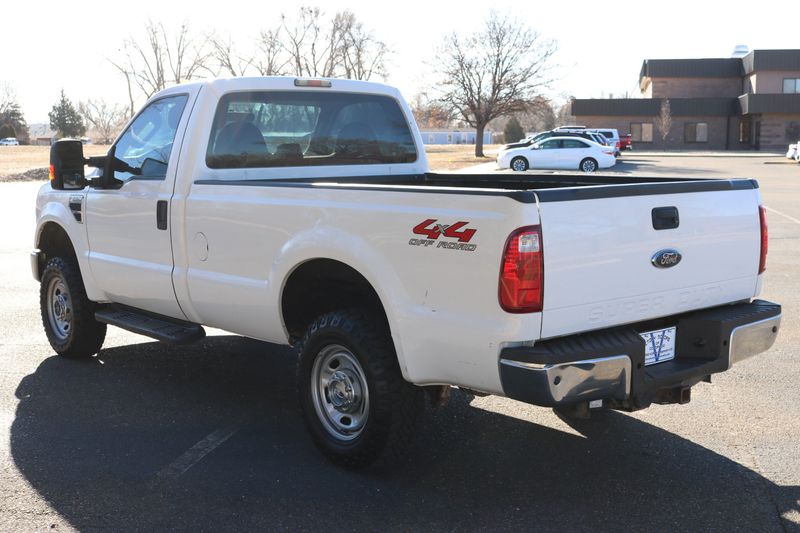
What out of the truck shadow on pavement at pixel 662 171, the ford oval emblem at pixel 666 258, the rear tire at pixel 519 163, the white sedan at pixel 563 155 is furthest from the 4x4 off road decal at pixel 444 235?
the rear tire at pixel 519 163

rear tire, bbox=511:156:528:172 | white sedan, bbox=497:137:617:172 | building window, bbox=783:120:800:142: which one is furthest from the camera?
building window, bbox=783:120:800:142

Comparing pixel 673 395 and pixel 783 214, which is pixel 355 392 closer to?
pixel 673 395

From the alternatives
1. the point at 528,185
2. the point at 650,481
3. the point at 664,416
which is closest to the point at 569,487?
the point at 650,481

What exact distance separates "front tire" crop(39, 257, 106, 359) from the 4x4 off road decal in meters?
3.71

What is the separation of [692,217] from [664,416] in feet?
5.74

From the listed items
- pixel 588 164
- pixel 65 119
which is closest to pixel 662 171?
pixel 588 164

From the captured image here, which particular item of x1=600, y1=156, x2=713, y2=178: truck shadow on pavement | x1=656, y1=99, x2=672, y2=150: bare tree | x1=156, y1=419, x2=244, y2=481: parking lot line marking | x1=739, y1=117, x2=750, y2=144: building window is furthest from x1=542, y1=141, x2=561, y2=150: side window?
x1=739, y1=117, x2=750, y2=144: building window

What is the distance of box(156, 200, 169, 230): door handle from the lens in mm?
5715

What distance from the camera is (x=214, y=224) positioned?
5.34 meters

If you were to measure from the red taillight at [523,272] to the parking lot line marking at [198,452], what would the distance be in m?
2.10

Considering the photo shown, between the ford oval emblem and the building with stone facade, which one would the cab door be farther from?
the building with stone facade

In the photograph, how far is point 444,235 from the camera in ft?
13.2

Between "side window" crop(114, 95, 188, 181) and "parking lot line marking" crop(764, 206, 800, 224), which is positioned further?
"parking lot line marking" crop(764, 206, 800, 224)

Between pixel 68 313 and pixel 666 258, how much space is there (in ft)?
15.8
